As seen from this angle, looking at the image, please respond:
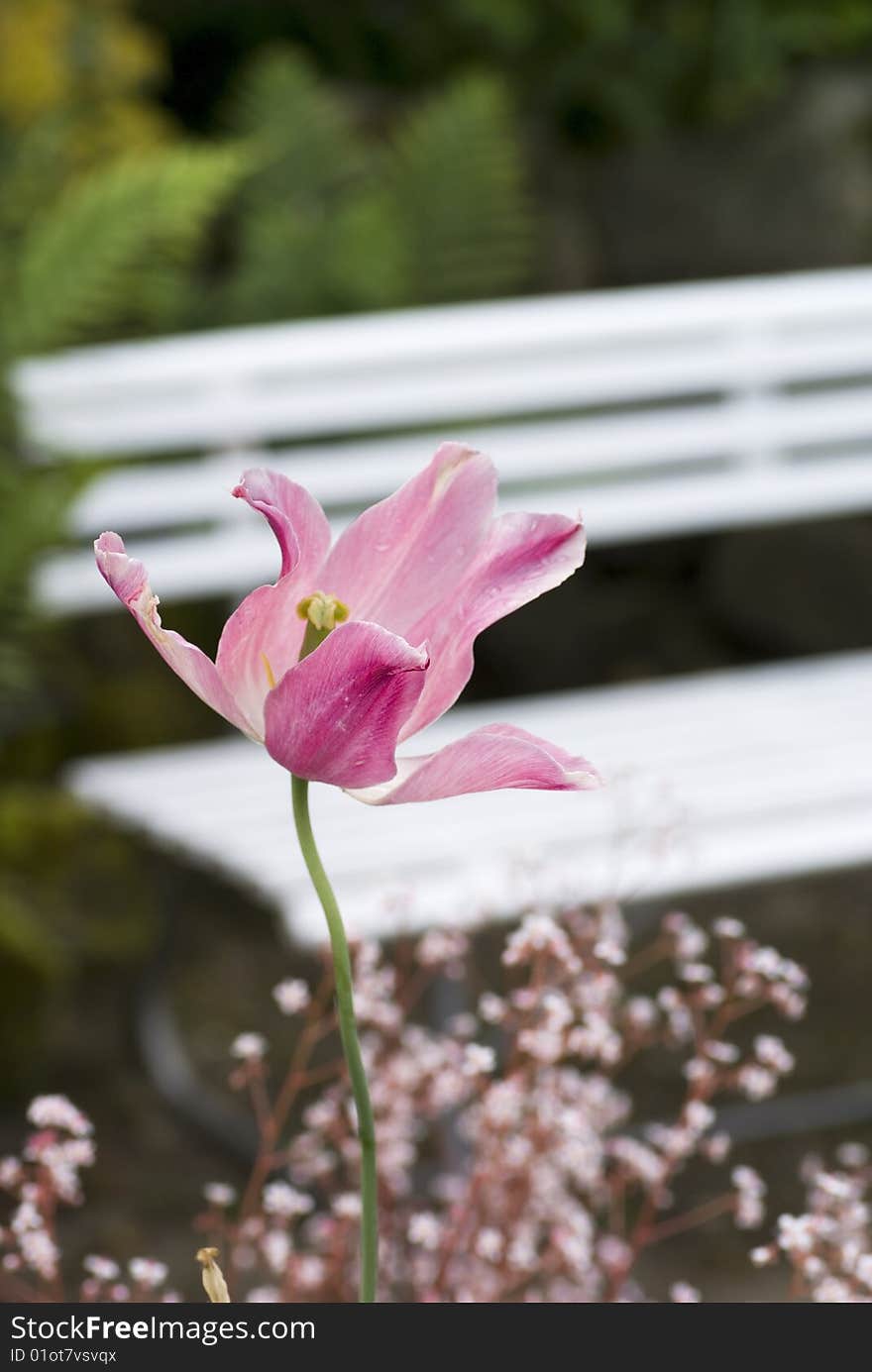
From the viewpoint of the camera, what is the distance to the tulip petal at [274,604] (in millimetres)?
478

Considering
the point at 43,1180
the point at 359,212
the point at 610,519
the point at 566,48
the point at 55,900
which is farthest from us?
the point at 566,48

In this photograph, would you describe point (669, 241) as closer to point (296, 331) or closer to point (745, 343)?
point (745, 343)

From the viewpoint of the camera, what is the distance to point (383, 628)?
18.4 inches

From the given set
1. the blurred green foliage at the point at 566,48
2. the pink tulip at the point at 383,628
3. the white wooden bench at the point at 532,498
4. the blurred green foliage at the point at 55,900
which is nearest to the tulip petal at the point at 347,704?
the pink tulip at the point at 383,628

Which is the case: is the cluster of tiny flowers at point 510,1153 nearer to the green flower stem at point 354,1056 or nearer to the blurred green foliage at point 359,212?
the green flower stem at point 354,1056

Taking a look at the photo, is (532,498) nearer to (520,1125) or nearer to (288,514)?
(520,1125)

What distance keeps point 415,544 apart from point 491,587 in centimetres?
3

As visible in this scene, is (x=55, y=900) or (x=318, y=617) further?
(x=55, y=900)

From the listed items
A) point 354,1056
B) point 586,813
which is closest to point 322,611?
point 354,1056

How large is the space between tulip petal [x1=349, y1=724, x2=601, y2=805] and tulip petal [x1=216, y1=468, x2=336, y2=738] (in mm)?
49

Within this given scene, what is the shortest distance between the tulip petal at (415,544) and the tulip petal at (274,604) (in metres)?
0.01

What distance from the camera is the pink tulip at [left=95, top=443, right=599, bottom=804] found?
1.51ft

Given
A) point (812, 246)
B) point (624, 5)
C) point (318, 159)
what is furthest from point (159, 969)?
point (624, 5)

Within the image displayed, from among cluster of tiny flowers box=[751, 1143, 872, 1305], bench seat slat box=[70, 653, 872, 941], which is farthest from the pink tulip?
bench seat slat box=[70, 653, 872, 941]
